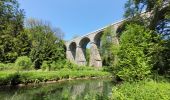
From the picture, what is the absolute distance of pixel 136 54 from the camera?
64.2ft

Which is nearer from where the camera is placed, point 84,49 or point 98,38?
point 98,38

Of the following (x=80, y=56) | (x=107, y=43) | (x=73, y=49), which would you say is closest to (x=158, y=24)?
(x=107, y=43)

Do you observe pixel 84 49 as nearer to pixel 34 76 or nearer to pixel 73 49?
pixel 73 49

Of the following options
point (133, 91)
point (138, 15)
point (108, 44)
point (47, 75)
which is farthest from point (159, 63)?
point (108, 44)

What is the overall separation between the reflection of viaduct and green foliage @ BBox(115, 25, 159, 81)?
2559 centimetres

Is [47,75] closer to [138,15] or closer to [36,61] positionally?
[138,15]

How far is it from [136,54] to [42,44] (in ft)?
102

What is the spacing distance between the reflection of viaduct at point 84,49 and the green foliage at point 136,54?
25.6 meters

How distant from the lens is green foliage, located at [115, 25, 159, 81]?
61.6 feet

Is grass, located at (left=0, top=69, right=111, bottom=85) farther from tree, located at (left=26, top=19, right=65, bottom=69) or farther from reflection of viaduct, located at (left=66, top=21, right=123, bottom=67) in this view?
reflection of viaduct, located at (left=66, top=21, right=123, bottom=67)

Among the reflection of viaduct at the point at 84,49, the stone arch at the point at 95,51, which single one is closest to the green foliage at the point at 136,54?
the reflection of viaduct at the point at 84,49

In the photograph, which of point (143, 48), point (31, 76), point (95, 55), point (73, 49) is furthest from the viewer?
point (73, 49)

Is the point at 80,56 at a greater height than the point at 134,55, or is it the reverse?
the point at 80,56

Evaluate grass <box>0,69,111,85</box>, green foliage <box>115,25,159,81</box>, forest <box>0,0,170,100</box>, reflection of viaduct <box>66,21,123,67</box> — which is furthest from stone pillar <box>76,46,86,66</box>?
green foliage <box>115,25,159,81</box>
